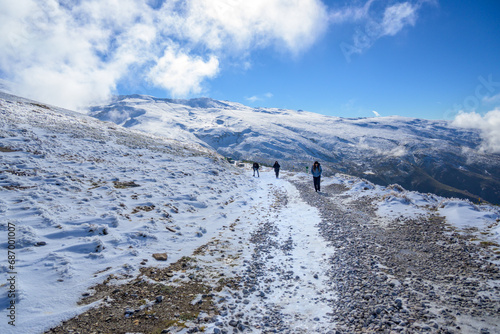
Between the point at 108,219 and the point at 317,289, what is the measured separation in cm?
940

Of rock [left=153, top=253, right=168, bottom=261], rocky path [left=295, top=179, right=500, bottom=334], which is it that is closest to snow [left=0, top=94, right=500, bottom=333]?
rock [left=153, top=253, right=168, bottom=261]

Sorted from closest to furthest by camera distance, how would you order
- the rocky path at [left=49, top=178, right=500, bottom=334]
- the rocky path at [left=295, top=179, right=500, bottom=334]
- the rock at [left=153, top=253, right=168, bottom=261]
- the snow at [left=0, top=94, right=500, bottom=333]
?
the rocky path at [left=295, top=179, right=500, bottom=334]
the rocky path at [left=49, top=178, right=500, bottom=334]
the snow at [left=0, top=94, right=500, bottom=333]
the rock at [left=153, top=253, right=168, bottom=261]

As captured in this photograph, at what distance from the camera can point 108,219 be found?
10.6m

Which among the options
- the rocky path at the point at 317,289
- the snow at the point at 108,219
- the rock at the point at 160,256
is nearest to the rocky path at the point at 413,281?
the rocky path at the point at 317,289

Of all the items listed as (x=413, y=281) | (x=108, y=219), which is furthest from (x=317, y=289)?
(x=108, y=219)

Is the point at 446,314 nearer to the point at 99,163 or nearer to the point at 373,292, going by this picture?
the point at 373,292

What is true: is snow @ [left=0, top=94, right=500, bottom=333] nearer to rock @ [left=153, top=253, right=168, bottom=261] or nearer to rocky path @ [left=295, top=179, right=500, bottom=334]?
rock @ [left=153, top=253, right=168, bottom=261]

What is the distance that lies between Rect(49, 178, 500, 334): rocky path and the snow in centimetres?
21

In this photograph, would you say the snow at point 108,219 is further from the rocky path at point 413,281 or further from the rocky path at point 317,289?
the rocky path at point 413,281

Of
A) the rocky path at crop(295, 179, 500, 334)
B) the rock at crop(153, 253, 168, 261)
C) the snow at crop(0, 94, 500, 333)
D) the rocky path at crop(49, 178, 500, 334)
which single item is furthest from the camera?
the rock at crop(153, 253, 168, 261)

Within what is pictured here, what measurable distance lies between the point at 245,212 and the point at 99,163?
45.1 feet

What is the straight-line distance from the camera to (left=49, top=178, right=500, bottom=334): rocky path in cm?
533

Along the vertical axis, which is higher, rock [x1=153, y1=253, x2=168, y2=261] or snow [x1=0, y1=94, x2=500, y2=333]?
snow [x1=0, y1=94, x2=500, y2=333]

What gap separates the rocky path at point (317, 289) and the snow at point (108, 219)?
206mm
